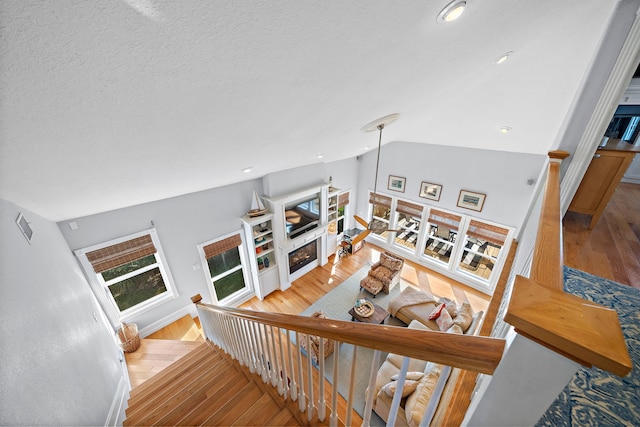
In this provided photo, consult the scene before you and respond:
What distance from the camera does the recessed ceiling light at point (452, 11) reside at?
49.0 inches

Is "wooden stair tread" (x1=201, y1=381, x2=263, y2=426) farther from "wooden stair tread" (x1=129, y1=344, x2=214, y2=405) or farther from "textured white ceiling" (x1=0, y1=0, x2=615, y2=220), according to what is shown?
"textured white ceiling" (x1=0, y1=0, x2=615, y2=220)

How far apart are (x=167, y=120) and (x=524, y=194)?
19.8 ft

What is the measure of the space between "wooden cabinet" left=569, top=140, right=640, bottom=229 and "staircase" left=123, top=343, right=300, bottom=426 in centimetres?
351

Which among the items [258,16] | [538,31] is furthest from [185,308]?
[538,31]

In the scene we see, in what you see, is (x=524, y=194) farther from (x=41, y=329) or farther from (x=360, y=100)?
(x=41, y=329)

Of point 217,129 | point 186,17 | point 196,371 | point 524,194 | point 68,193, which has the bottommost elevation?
point 196,371

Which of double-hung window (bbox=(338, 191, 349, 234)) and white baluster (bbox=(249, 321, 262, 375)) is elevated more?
white baluster (bbox=(249, 321, 262, 375))

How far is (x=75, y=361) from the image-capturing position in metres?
1.86

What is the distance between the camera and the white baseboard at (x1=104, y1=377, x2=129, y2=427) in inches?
84.0

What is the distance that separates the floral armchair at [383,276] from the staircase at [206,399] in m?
3.70

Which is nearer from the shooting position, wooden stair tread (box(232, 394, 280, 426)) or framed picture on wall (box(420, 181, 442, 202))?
wooden stair tread (box(232, 394, 280, 426))

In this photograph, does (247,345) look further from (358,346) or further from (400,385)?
(400,385)

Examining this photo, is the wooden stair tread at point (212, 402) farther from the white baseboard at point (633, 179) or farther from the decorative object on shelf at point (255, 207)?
the white baseboard at point (633, 179)

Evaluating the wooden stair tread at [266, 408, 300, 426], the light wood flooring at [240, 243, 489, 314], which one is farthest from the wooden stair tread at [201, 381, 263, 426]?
the light wood flooring at [240, 243, 489, 314]
